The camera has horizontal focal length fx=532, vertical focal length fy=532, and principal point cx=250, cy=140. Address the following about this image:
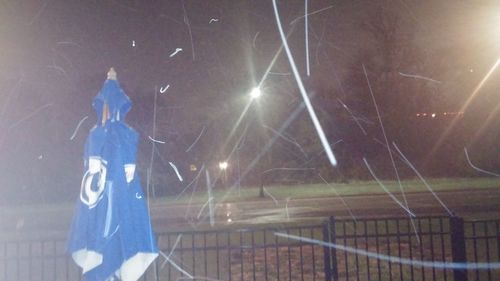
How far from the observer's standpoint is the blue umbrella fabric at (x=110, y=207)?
435cm

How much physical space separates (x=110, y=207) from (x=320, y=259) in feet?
22.1

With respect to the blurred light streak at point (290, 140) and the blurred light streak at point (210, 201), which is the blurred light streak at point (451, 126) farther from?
the blurred light streak at point (210, 201)

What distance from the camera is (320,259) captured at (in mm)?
10383

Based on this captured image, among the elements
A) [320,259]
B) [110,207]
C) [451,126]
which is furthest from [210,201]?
[110,207]

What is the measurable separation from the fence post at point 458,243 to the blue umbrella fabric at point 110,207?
380cm

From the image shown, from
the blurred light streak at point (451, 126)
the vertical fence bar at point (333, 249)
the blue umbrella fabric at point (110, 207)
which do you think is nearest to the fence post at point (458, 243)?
the vertical fence bar at point (333, 249)

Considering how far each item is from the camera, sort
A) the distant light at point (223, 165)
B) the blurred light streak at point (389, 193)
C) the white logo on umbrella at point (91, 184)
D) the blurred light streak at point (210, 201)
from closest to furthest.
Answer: the white logo on umbrella at point (91, 184) → the blurred light streak at point (389, 193) → the blurred light streak at point (210, 201) → the distant light at point (223, 165)

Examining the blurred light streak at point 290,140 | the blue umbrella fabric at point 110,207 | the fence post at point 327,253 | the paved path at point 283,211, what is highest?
the blurred light streak at point 290,140

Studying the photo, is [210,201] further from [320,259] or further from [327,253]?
[327,253]

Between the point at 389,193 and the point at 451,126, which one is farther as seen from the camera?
the point at 451,126

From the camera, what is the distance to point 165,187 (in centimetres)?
3719

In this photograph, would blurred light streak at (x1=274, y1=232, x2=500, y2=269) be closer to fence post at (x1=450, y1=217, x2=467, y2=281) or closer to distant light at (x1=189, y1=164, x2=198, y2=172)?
fence post at (x1=450, y1=217, x2=467, y2=281)

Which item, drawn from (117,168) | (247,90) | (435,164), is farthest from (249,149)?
(117,168)

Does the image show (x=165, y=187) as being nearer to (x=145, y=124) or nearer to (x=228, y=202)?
(x=145, y=124)
